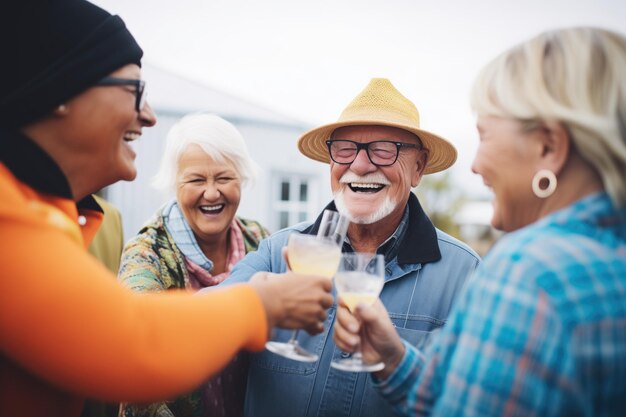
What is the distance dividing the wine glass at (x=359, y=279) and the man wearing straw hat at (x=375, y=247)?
1.69ft

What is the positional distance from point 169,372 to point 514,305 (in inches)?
37.0

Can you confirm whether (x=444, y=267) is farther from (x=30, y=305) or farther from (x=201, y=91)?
(x=201, y=91)

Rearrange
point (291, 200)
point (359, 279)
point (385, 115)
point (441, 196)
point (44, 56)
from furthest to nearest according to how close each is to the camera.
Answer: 1. point (441, 196)
2. point (291, 200)
3. point (385, 115)
4. point (359, 279)
5. point (44, 56)

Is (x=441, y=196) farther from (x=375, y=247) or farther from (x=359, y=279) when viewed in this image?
(x=359, y=279)

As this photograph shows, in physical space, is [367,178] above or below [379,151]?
below

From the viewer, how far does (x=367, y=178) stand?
2.74m

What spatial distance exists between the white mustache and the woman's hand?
1.09 metres

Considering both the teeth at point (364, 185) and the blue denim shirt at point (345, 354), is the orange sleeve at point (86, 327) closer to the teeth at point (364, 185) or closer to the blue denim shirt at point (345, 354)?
the blue denim shirt at point (345, 354)

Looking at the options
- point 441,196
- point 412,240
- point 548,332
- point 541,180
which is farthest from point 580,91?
point 441,196

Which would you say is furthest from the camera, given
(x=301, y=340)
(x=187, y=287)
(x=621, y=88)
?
(x=187, y=287)

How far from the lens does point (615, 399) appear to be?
3.72ft

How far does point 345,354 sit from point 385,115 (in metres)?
1.43

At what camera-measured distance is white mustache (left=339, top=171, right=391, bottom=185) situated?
2715 mm

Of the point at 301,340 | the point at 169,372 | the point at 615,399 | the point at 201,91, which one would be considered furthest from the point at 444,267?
the point at 201,91
